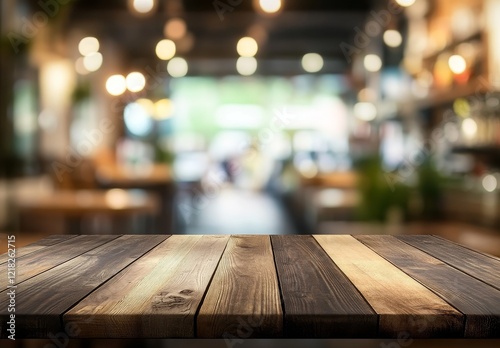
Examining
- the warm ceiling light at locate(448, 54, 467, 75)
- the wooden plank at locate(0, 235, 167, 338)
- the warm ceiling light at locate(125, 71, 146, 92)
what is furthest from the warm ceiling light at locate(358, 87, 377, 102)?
the wooden plank at locate(0, 235, 167, 338)

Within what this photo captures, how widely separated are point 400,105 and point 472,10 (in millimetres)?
2402

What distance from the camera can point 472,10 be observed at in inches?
230

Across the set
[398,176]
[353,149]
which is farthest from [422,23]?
[353,149]

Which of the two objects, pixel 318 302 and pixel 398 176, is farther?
pixel 398 176

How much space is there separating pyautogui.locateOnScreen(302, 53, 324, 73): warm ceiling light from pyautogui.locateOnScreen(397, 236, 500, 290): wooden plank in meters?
13.9

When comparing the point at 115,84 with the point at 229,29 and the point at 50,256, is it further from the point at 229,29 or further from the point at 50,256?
the point at 50,256

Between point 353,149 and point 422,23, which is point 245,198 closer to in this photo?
point 353,149

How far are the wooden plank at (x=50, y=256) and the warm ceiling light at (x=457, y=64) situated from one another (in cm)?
448

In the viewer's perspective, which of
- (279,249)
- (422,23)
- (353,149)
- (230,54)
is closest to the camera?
(279,249)

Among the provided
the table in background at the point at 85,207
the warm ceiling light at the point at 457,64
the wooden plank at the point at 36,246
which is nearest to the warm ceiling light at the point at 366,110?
the warm ceiling light at the point at 457,64

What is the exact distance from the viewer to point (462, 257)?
1.91m

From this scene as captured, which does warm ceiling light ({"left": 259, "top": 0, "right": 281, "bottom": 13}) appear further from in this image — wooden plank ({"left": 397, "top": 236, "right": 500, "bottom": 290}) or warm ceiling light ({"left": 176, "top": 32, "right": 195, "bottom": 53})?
warm ceiling light ({"left": 176, "top": 32, "right": 195, "bottom": 53})

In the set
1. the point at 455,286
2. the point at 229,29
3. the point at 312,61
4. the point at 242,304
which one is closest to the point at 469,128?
the point at 455,286

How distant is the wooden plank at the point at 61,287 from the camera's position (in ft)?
4.09
